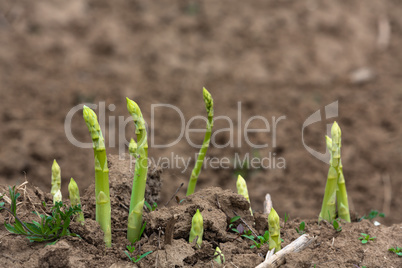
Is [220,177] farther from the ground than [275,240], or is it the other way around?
[275,240]

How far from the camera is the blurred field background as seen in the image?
5.44 meters

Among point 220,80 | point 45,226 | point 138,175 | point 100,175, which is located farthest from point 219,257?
point 220,80

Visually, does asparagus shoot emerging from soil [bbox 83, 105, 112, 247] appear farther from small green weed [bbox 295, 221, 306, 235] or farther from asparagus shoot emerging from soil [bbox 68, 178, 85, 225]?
small green weed [bbox 295, 221, 306, 235]

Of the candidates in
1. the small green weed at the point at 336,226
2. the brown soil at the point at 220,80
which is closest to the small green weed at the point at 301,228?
the small green weed at the point at 336,226

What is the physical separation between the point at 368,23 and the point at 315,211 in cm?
425

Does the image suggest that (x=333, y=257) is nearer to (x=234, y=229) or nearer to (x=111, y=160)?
(x=234, y=229)

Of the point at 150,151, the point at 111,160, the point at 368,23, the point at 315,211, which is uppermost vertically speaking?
the point at 368,23

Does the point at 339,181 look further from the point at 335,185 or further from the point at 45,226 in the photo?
the point at 45,226

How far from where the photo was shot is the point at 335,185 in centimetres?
285

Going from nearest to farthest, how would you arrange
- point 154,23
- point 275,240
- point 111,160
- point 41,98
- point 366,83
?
point 275,240
point 111,160
point 41,98
point 366,83
point 154,23

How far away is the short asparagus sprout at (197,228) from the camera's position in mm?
2436

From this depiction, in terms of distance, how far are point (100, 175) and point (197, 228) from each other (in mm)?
521

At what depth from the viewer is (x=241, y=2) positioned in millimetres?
8125

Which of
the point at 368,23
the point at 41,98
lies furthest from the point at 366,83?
the point at 41,98
